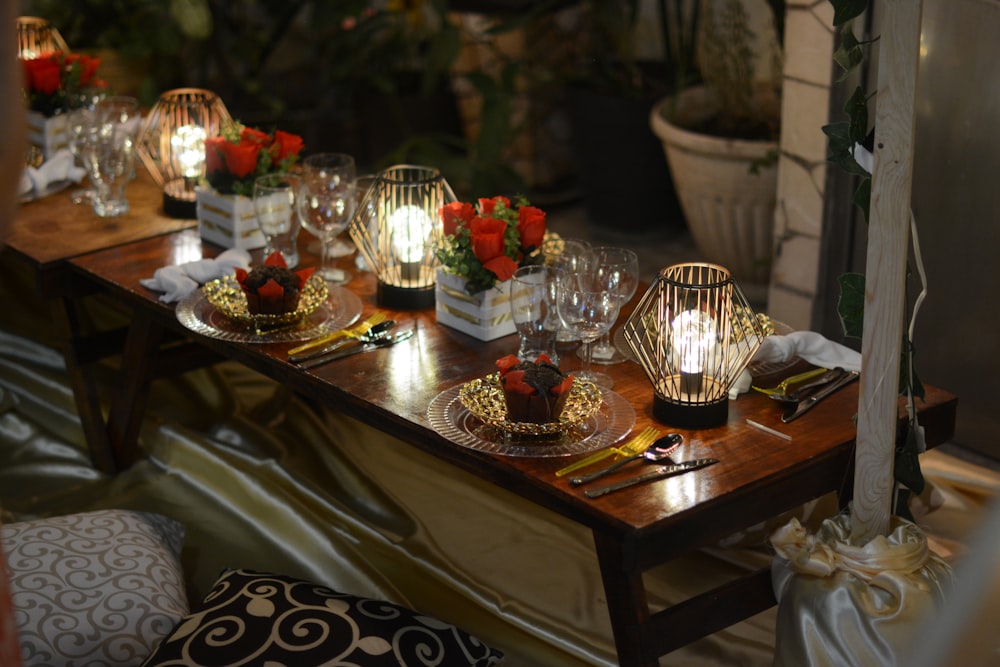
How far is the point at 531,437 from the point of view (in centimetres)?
177

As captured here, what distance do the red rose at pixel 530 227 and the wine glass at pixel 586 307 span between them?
0.13 meters

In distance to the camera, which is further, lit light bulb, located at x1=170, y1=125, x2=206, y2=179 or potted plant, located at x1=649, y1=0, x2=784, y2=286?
potted plant, located at x1=649, y1=0, x2=784, y2=286

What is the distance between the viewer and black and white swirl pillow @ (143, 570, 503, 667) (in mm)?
Result: 1748

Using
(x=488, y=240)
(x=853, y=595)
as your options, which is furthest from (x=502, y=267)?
(x=853, y=595)

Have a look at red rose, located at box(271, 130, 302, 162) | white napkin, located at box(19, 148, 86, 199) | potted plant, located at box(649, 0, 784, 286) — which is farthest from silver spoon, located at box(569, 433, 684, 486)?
potted plant, located at box(649, 0, 784, 286)

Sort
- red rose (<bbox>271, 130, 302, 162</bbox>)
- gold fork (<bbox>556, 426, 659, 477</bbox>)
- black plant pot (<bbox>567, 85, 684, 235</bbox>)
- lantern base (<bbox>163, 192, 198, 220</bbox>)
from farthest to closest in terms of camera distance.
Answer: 1. black plant pot (<bbox>567, 85, 684, 235</bbox>)
2. lantern base (<bbox>163, 192, 198, 220</bbox>)
3. red rose (<bbox>271, 130, 302, 162</bbox>)
4. gold fork (<bbox>556, 426, 659, 477</bbox>)

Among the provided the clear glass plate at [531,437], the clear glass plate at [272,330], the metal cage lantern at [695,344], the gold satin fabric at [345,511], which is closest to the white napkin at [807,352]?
the metal cage lantern at [695,344]

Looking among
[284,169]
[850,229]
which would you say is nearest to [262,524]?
[284,169]

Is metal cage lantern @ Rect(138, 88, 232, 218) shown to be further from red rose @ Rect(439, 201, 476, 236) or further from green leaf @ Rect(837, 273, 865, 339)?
green leaf @ Rect(837, 273, 865, 339)

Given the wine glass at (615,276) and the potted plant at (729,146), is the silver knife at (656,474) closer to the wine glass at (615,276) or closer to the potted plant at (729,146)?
the wine glass at (615,276)

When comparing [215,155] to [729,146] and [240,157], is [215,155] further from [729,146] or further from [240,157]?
[729,146]

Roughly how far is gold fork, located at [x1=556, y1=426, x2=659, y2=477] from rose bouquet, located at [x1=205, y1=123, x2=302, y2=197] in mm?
1142

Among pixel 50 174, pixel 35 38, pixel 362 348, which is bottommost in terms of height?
pixel 362 348

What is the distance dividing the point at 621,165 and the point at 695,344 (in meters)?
2.75
